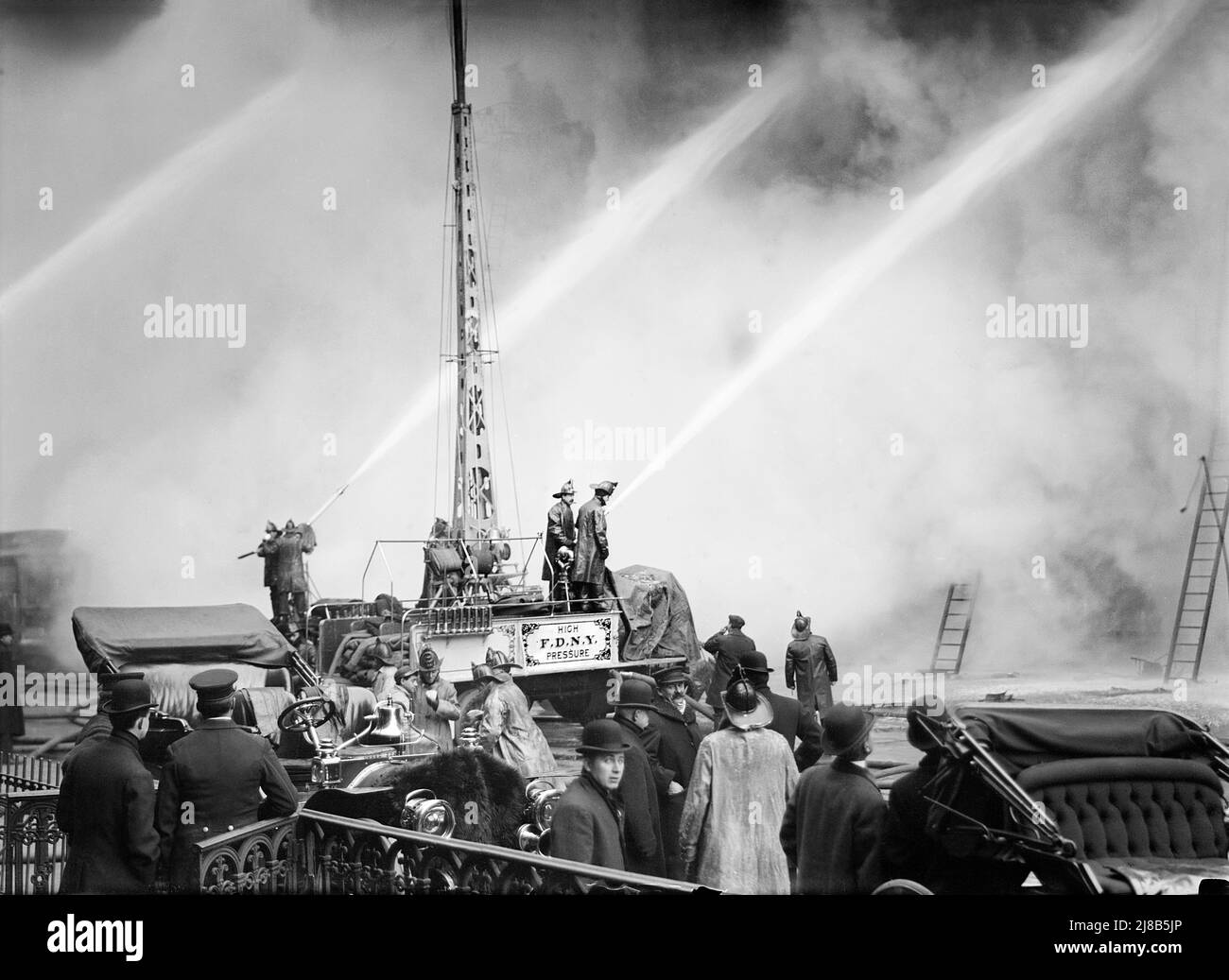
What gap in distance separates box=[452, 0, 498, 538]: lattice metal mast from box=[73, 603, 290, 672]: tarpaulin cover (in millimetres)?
1132

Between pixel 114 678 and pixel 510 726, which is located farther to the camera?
pixel 510 726

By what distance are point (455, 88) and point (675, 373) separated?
6.11 feet

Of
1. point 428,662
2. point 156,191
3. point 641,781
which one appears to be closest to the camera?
point 641,781

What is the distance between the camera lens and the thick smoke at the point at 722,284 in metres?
7.22

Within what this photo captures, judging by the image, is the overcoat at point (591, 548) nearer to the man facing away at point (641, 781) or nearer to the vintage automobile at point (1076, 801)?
the man facing away at point (641, 781)

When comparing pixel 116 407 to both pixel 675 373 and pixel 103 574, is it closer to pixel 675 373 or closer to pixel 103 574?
pixel 103 574

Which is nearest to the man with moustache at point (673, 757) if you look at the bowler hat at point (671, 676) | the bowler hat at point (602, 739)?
the bowler hat at point (671, 676)

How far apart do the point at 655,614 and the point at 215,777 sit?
91.2 inches

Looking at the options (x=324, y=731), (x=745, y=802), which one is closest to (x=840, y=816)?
(x=745, y=802)

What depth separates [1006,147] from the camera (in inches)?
288

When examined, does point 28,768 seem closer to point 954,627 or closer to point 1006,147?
point 954,627

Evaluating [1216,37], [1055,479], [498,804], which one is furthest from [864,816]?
[1216,37]
